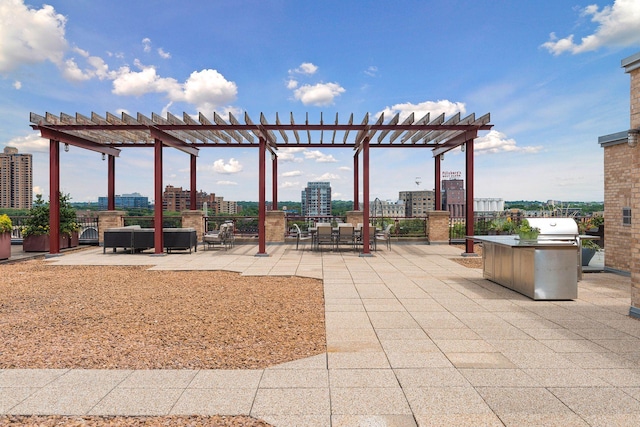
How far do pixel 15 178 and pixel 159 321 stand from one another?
32358 millimetres

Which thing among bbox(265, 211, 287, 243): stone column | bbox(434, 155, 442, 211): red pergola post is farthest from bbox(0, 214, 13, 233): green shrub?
bbox(434, 155, 442, 211): red pergola post

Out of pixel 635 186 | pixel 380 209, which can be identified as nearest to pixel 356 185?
pixel 380 209

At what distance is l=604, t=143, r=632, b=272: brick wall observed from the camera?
6945mm

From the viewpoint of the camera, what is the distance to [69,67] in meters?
9.96

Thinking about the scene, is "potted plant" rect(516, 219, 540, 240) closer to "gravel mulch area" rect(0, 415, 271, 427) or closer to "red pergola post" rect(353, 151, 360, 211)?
"gravel mulch area" rect(0, 415, 271, 427)

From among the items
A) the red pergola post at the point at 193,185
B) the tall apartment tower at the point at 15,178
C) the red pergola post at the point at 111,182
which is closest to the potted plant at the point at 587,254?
the red pergola post at the point at 193,185

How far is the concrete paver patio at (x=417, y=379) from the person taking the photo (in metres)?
2.12

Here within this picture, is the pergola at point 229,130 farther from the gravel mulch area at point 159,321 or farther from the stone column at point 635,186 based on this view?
the stone column at point 635,186

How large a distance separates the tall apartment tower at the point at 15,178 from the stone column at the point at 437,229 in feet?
96.5

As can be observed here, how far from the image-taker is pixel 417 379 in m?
2.56

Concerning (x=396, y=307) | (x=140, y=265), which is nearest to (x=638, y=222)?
(x=396, y=307)

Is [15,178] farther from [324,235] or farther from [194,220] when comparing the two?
[324,235]

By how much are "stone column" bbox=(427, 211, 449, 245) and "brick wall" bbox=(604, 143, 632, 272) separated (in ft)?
17.7

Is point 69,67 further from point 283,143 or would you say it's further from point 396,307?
point 396,307
